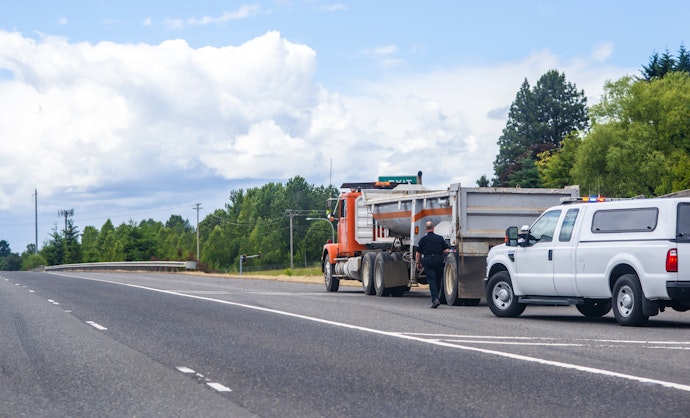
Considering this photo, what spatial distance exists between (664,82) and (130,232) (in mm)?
114946

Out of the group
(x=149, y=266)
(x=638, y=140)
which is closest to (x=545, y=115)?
(x=638, y=140)

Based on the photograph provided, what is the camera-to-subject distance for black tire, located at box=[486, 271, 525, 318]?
728 inches

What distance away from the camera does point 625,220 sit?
53.6 ft

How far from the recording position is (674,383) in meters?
9.22

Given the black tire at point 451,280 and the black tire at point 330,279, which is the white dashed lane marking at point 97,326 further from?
the black tire at point 330,279

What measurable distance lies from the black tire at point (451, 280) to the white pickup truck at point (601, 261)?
8.39ft

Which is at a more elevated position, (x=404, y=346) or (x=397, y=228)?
(x=397, y=228)

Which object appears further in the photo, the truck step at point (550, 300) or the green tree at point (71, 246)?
the green tree at point (71, 246)

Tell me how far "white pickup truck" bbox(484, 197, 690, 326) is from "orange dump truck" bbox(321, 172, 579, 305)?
267 cm

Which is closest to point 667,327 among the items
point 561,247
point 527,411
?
point 561,247

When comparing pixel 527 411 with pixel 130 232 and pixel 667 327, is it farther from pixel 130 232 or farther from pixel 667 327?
pixel 130 232

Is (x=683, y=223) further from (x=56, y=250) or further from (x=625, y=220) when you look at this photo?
(x=56, y=250)

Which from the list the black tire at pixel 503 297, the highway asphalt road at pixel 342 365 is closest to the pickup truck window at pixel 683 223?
the highway asphalt road at pixel 342 365

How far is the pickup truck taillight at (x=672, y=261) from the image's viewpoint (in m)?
15.4
